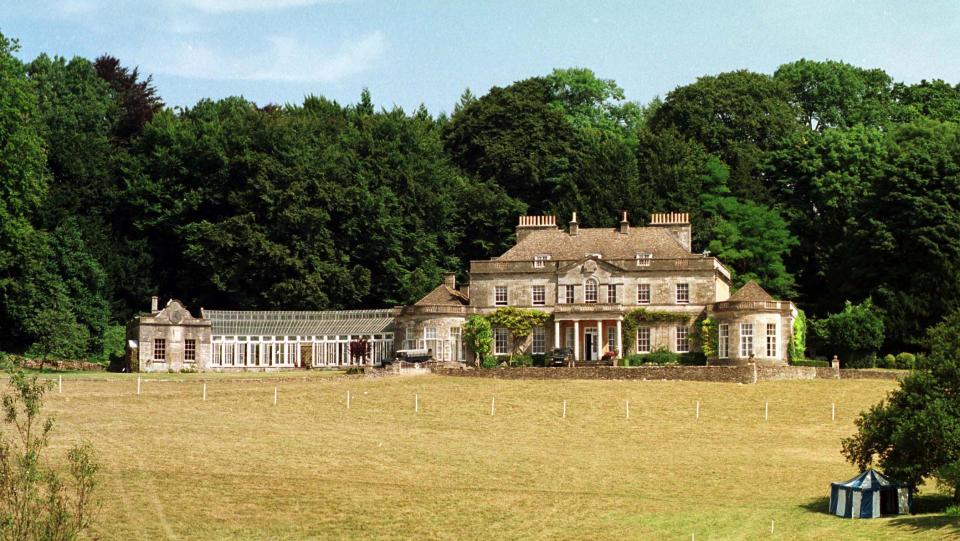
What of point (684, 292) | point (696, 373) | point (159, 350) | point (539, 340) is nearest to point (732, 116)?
point (684, 292)

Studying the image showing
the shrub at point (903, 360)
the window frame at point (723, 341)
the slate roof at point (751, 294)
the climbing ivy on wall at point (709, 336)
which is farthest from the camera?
the climbing ivy on wall at point (709, 336)

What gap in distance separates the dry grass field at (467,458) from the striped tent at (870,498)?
50 centimetres

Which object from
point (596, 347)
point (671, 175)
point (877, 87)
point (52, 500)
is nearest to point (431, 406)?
point (596, 347)

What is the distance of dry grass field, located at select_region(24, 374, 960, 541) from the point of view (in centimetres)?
3644

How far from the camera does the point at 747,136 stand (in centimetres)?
8888

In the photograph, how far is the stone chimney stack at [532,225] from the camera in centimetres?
7338

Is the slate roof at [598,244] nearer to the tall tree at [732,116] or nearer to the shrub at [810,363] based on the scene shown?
the shrub at [810,363]

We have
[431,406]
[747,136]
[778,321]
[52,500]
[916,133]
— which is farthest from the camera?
[747,136]

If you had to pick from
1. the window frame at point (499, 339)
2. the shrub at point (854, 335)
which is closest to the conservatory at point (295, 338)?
the window frame at point (499, 339)

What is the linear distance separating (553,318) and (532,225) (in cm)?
668

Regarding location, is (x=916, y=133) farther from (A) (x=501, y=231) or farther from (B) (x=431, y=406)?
(B) (x=431, y=406)

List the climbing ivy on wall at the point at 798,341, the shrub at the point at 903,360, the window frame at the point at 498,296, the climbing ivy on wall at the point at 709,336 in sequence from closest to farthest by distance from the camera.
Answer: the shrub at the point at 903,360, the climbing ivy on wall at the point at 798,341, the climbing ivy on wall at the point at 709,336, the window frame at the point at 498,296

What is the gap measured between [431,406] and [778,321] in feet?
60.5

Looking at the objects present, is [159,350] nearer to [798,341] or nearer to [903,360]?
[798,341]
